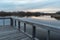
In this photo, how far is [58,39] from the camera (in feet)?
23.2

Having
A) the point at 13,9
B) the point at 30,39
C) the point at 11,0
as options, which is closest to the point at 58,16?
the point at 13,9

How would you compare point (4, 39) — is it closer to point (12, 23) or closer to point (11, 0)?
point (12, 23)

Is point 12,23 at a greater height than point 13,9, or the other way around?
point 13,9

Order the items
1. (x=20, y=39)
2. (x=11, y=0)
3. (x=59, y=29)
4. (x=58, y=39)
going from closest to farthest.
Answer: (x=59, y=29) → (x=20, y=39) → (x=58, y=39) → (x=11, y=0)

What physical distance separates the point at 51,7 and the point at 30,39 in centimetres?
3755

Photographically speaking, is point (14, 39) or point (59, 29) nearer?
point (59, 29)

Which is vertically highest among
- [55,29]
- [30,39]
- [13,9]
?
[13,9]

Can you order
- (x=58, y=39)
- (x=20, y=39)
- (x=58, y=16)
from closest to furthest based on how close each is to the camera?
(x=20, y=39) < (x=58, y=39) < (x=58, y=16)

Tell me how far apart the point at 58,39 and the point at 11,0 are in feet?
57.1

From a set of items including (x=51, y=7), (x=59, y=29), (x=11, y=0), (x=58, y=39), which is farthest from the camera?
(x=51, y=7)

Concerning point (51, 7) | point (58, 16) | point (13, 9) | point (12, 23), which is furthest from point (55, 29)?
point (58, 16)

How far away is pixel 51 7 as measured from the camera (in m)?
40.5

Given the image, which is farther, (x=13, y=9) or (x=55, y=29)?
(x=13, y=9)

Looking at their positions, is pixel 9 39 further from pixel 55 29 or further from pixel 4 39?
pixel 55 29
